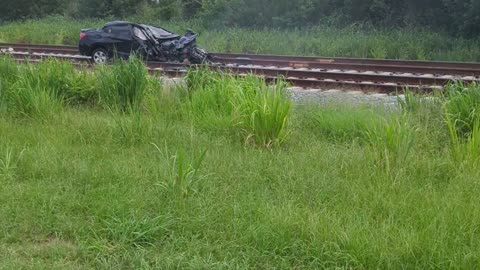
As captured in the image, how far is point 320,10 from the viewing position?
3284 centimetres

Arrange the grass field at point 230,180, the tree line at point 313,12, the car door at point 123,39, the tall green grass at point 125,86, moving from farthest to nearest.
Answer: the tree line at point 313,12
the car door at point 123,39
the tall green grass at point 125,86
the grass field at point 230,180

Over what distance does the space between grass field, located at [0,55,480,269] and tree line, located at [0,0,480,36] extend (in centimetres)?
2012

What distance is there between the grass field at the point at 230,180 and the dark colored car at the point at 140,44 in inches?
321

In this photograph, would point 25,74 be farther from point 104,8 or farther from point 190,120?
point 104,8

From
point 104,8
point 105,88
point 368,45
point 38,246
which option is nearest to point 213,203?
point 38,246

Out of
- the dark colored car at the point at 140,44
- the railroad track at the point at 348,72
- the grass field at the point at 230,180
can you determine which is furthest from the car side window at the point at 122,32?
the grass field at the point at 230,180

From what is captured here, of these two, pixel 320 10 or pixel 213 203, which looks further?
pixel 320 10

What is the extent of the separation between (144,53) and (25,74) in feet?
26.2

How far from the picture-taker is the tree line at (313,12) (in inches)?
1028

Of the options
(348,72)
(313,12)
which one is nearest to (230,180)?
(348,72)

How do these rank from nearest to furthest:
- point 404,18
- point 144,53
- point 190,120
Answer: point 190,120 → point 144,53 → point 404,18

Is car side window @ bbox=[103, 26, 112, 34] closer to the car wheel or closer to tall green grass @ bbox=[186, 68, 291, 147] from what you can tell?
the car wheel

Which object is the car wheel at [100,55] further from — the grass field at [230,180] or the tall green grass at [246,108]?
the tall green grass at [246,108]

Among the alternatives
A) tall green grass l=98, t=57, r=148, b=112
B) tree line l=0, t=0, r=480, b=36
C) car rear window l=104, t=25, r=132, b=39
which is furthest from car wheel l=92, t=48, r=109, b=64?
tree line l=0, t=0, r=480, b=36
